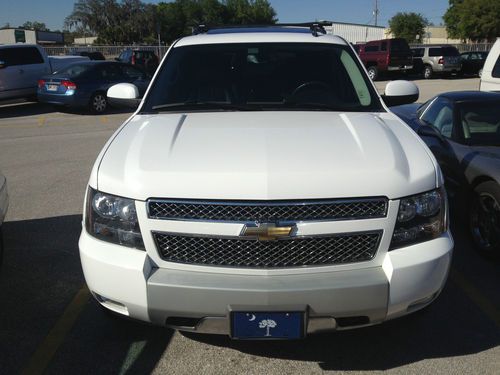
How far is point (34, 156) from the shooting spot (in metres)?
8.78

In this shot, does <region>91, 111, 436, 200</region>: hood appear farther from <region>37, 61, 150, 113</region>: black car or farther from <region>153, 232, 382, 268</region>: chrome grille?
<region>37, 61, 150, 113</region>: black car

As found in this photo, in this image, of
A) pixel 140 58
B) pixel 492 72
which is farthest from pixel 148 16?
pixel 492 72

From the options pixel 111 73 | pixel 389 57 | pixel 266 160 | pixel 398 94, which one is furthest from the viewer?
pixel 389 57

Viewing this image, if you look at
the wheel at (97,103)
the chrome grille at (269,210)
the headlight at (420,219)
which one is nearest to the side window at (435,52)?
the wheel at (97,103)

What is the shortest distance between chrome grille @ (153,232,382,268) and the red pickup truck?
2523cm

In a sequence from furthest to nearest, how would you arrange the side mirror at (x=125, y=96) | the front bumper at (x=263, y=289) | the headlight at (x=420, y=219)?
the side mirror at (x=125, y=96)
the headlight at (x=420, y=219)
the front bumper at (x=263, y=289)

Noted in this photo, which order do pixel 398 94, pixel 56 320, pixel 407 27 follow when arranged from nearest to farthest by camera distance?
1. pixel 56 320
2. pixel 398 94
3. pixel 407 27

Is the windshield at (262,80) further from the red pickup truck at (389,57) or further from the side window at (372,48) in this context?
the side window at (372,48)

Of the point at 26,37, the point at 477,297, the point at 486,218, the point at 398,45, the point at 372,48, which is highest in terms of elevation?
the point at 26,37

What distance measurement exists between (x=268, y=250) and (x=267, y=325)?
36 centimetres

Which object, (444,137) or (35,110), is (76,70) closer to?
(35,110)

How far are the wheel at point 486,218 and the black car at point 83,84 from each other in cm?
1078

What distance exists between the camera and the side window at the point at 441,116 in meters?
5.52

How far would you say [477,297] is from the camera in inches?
148
